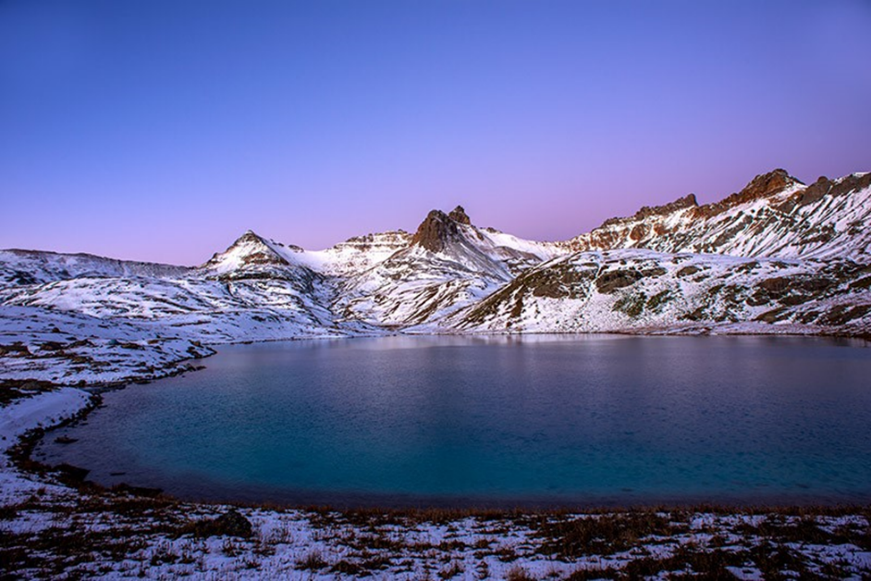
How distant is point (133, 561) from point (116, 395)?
62236 millimetres

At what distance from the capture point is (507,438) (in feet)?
128

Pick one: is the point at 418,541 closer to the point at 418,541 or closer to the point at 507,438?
the point at 418,541

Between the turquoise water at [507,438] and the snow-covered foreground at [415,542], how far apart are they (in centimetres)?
491

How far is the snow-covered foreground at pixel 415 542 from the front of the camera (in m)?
15.0

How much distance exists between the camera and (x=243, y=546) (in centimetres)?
1769

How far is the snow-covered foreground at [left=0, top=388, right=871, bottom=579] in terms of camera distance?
49.1 ft

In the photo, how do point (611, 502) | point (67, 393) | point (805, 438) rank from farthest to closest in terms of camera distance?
point (67, 393)
point (805, 438)
point (611, 502)

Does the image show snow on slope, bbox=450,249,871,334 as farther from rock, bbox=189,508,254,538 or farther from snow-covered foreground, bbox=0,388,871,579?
rock, bbox=189,508,254,538

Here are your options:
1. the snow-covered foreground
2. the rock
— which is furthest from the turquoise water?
the rock

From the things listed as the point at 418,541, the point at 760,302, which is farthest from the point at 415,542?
the point at 760,302

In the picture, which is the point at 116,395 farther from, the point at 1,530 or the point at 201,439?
the point at 1,530

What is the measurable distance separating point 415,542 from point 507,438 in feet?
70.0

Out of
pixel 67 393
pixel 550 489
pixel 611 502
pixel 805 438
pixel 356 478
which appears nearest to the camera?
pixel 611 502

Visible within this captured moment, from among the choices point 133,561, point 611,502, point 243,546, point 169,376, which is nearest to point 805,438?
point 611,502
